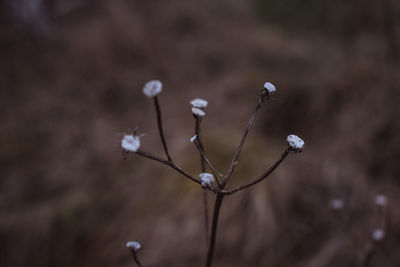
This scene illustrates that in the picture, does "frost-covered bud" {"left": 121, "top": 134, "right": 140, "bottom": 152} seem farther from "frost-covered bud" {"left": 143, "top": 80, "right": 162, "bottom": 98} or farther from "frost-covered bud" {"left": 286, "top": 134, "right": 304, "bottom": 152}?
"frost-covered bud" {"left": 286, "top": 134, "right": 304, "bottom": 152}

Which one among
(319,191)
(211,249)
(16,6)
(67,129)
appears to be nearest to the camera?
(211,249)

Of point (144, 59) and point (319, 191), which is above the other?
point (144, 59)

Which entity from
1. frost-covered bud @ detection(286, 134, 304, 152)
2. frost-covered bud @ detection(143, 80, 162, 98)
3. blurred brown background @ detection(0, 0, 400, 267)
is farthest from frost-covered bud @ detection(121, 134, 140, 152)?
blurred brown background @ detection(0, 0, 400, 267)

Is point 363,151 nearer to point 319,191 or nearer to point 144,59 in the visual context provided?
point 319,191

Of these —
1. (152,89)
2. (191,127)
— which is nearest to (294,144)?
(152,89)

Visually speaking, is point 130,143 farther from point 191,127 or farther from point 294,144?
point 191,127

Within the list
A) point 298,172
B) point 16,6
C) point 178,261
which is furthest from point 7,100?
point 298,172
